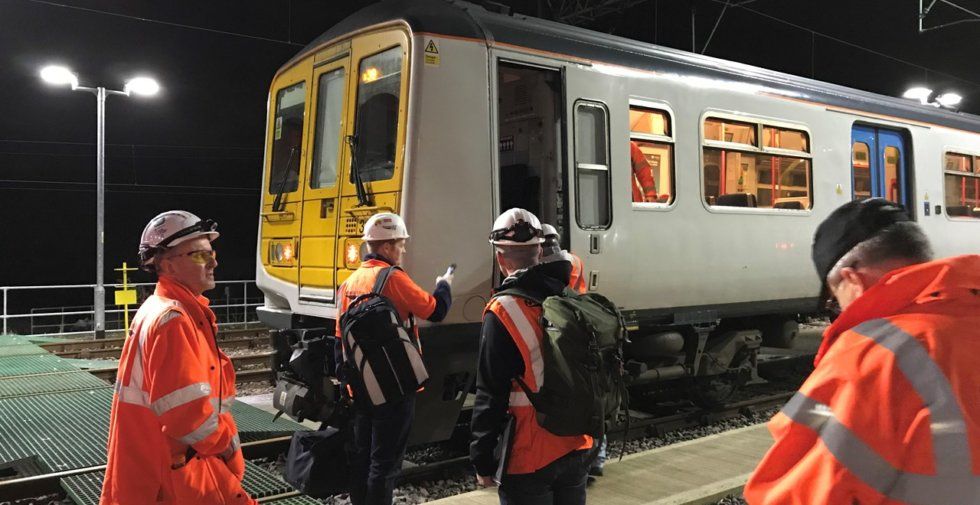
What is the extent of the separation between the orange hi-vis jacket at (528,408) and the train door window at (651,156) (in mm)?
3440

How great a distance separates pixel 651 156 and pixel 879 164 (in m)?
3.51

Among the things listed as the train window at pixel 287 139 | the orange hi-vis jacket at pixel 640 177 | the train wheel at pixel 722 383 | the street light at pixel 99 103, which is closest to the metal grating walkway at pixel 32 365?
the street light at pixel 99 103

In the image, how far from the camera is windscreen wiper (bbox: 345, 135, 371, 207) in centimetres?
522

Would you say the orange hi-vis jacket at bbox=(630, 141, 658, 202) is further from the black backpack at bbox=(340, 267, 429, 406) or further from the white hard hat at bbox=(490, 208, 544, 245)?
the white hard hat at bbox=(490, 208, 544, 245)

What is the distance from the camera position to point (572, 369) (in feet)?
8.97

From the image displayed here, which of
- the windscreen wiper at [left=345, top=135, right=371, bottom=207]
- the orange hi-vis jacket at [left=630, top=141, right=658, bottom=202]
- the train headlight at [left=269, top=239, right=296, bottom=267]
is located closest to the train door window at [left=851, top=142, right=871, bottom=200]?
the orange hi-vis jacket at [left=630, top=141, right=658, bottom=202]

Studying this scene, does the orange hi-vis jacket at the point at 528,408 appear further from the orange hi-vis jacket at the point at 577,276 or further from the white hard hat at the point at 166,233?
the orange hi-vis jacket at the point at 577,276

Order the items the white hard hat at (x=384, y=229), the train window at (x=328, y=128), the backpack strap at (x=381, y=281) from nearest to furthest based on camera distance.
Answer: the backpack strap at (x=381, y=281)
the white hard hat at (x=384, y=229)
the train window at (x=328, y=128)

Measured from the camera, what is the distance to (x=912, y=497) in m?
1.21

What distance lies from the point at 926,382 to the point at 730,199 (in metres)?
5.77

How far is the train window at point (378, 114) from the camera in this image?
525 cm

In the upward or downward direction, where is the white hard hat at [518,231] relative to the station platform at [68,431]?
upward

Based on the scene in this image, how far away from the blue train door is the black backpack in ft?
19.4

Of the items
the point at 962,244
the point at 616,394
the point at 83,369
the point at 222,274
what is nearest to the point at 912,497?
the point at 616,394
